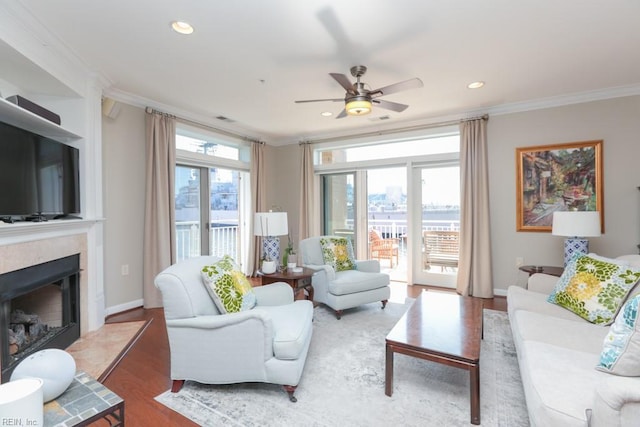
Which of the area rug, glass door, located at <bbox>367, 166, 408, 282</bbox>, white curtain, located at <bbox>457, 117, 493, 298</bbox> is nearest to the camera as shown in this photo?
the area rug

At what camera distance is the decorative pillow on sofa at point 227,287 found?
7.16 feet

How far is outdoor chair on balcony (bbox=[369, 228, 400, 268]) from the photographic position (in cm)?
578

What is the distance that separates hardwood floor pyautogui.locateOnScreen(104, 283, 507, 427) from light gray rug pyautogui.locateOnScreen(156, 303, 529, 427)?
0.08 meters

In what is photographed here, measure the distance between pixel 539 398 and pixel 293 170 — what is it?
5.03 metres

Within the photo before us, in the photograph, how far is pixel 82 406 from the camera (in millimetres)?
1251

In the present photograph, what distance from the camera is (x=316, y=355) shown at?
261cm

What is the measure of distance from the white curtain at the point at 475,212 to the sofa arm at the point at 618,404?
3.24m

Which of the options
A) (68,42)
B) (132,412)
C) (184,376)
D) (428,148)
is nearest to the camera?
(132,412)

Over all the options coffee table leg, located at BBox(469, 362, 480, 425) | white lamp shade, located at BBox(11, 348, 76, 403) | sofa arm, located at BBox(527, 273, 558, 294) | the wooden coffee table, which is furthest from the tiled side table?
sofa arm, located at BBox(527, 273, 558, 294)

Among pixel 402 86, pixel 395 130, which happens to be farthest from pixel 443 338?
pixel 395 130

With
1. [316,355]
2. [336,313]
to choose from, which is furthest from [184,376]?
[336,313]

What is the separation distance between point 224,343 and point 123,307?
2483mm

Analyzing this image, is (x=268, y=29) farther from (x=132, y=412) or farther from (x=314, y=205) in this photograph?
(x=314, y=205)

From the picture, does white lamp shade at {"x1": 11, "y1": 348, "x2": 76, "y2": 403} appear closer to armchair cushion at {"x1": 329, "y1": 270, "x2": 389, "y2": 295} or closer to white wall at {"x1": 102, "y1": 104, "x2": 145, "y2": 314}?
armchair cushion at {"x1": 329, "y1": 270, "x2": 389, "y2": 295}
